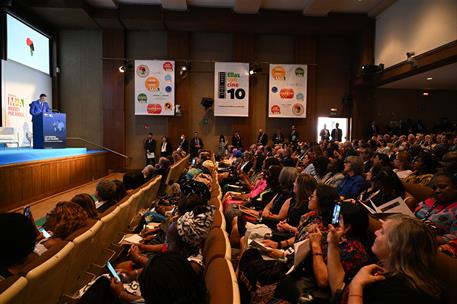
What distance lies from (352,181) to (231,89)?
28.6ft

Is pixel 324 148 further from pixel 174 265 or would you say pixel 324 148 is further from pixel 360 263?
pixel 174 265

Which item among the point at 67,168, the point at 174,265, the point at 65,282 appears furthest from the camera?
the point at 67,168

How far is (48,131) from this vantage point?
25.3 ft

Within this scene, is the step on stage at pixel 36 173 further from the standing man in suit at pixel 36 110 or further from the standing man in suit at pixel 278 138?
the standing man in suit at pixel 278 138

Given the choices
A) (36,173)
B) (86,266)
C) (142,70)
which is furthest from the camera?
(142,70)

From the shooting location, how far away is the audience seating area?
1.24 meters

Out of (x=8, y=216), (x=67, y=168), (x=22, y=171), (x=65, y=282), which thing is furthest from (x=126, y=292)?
(x=67, y=168)

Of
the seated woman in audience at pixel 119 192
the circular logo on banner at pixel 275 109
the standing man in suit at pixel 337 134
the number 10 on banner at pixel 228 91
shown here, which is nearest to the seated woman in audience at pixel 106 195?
the seated woman in audience at pixel 119 192

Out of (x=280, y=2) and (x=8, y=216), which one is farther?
(x=280, y=2)

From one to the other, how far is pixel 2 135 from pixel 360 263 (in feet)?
29.3

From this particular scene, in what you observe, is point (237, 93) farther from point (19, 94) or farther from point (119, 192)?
point (119, 192)

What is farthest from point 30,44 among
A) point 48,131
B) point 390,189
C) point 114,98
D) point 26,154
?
point 390,189

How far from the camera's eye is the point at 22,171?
20.3ft

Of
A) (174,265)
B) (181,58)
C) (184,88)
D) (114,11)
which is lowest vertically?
(174,265)
